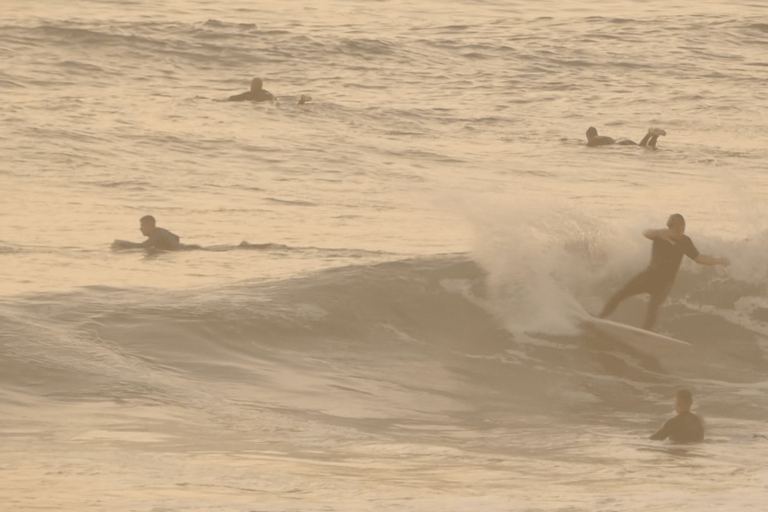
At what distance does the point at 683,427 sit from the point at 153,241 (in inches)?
331

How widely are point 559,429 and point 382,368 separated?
237 cm

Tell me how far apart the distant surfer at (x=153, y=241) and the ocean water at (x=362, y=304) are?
270mm

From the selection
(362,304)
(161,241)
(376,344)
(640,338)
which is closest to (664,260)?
(640,338)

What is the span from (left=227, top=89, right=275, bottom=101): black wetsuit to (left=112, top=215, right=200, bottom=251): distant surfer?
1394cm

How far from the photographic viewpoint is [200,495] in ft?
23.0

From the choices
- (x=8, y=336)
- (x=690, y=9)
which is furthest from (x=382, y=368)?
(x=690, y=9)

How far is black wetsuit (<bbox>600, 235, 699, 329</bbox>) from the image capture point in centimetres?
1154

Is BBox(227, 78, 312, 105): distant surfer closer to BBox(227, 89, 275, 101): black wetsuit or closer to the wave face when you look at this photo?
BBox(227, 89, 275, 101): black wetsuit

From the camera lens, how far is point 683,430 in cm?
913

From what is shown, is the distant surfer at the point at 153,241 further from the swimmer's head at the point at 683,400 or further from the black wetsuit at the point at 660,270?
the swimmer's head at the point at 683,400

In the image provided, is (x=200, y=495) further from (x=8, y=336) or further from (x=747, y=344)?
(x=747, y=344)

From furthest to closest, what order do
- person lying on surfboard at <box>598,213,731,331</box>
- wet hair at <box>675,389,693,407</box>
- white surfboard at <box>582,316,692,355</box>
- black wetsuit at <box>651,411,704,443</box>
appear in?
1. white surfboard at <box>582,316,692,355</box>
2. person lying on surfboard at <box>598,213,731,331</box>
3. wet hair at <box>675,389,693,407</box>
4. black wetsuit at <box>651,411,704,443</box>

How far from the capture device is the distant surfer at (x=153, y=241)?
15.6m

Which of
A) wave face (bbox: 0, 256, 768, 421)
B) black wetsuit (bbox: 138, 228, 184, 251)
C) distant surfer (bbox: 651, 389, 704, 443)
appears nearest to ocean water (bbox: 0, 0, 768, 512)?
wave face (bbox: 0, 256, 768, 421)
